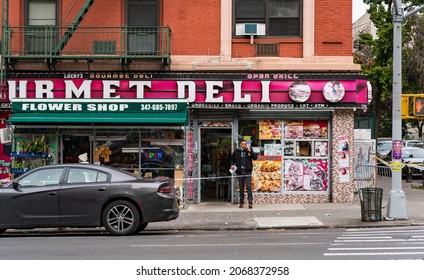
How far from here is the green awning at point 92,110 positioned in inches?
682

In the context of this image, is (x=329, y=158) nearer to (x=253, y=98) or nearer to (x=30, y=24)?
(x=253, y=98)

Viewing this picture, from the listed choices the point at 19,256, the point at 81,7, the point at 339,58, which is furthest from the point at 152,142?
the point at 19,256

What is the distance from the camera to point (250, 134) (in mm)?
18578

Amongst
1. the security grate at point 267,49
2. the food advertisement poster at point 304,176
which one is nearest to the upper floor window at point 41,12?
the security grate at point 267,49

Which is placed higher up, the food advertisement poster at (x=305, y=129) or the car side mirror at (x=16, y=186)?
the food advertisement poster at (x=305, y=129)

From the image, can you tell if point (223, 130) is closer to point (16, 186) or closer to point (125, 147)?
point (125, 147)

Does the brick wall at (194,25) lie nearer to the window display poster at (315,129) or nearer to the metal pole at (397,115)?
the window display poster at (315,129)

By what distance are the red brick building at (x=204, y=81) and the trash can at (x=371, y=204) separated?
3731 mm

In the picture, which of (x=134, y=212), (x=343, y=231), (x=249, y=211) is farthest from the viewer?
(x=249, y=211)

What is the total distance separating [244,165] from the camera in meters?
17.2

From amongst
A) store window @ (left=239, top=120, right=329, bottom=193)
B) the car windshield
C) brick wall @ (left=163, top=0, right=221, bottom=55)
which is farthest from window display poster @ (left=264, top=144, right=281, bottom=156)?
the car windshield

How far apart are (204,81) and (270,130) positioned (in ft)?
8.13

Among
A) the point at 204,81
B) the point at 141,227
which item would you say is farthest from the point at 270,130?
the point at 141,227

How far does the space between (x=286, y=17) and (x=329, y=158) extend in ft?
14.6
